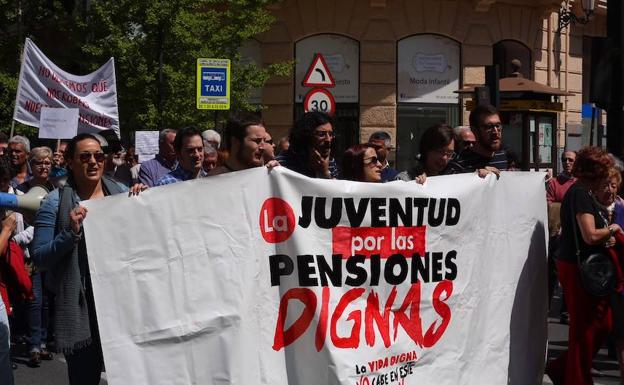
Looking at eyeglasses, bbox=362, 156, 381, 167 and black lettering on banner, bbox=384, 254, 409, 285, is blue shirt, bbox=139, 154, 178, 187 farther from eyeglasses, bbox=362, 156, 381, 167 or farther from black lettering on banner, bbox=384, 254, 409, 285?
black lettering on banner, bbox=384, 254, 409, 285

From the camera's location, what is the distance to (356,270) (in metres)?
5.65

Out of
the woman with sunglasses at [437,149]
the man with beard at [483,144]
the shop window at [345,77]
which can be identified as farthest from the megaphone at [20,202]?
the shop window at [345,77]

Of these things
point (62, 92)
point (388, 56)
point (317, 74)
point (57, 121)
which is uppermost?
point (388, 56)

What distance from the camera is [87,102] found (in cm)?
1414

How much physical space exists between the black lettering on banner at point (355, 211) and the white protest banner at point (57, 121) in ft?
26.6

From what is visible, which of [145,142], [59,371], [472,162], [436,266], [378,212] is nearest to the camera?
[378,212]

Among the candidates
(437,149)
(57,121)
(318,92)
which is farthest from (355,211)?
(318,92)

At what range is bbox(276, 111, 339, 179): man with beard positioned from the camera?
5891mm

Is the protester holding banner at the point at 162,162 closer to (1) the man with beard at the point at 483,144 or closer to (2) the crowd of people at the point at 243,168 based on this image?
(2) the crowd of people at the point at 243,168

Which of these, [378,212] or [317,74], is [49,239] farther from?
[317,74]

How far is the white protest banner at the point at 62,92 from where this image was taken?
13.7m

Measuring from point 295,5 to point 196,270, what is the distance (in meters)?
18.2

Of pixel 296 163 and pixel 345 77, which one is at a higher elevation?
pixel 345 77

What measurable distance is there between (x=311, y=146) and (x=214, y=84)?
8.21 meters
